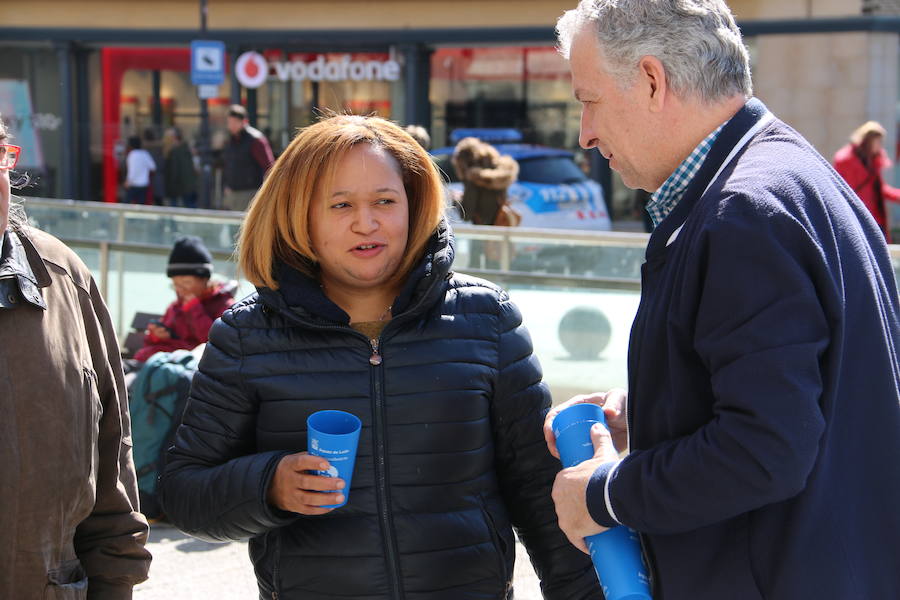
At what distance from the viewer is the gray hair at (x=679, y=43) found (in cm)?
192


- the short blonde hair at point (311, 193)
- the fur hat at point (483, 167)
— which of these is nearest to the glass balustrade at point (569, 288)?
the fur hat at point (483, 167)

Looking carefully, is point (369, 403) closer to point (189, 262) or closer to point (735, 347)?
point (735, 347)

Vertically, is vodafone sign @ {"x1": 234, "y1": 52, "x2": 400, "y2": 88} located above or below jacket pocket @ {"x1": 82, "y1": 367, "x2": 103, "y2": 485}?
above

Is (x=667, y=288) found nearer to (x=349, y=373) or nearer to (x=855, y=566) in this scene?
(x=855, y=566)

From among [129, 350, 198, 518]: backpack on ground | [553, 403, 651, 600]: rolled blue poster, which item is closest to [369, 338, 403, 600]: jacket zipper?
[553, 403, 651, 600]: rolled blue poster

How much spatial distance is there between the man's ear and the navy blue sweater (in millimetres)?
126

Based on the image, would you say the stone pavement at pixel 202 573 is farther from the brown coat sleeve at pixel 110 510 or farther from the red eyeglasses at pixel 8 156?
the red eyeglasses at pixel 8 156

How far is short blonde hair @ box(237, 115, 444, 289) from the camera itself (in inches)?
100

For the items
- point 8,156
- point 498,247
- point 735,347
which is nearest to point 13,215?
point 8,156

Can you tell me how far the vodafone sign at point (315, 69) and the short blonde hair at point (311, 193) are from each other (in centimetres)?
1956

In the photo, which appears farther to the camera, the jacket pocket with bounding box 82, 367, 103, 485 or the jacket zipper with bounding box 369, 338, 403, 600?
the jacket zipper with bounding box 369, 338, 403, 600

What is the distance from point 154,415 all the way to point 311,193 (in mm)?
3316

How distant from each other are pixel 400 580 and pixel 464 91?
19814 millimetres

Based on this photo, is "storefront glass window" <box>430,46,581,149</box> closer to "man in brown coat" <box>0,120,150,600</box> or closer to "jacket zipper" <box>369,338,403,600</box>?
"jacket zipper" <box>369,338,403,600</box>
